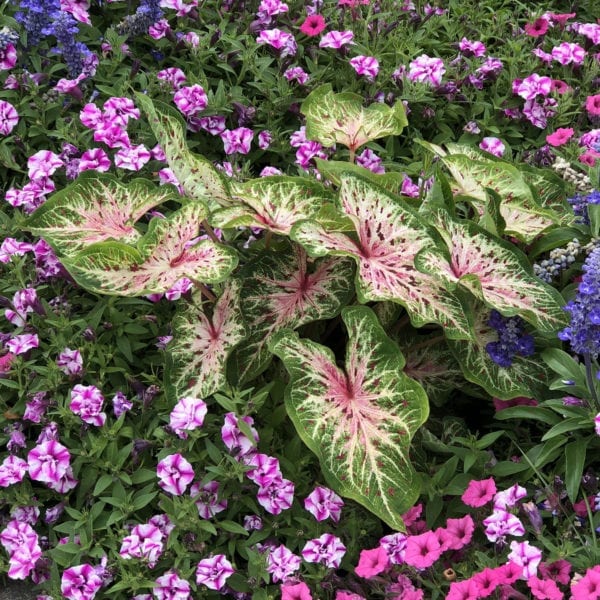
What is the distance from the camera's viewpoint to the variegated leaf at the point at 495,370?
9.39 ft

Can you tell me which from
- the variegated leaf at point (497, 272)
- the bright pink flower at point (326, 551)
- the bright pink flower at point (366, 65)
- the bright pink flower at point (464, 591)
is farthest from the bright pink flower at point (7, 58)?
the bright pink flower at point (464, 591)

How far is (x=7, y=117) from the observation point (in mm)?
3725

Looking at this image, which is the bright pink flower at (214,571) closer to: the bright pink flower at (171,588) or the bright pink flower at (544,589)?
the bright pink flower at (171,588)

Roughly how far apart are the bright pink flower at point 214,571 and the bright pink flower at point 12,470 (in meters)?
0.64

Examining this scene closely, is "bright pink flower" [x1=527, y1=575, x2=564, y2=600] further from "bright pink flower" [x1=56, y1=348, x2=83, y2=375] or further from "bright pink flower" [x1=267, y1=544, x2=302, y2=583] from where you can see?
"bright pink flower" [x1=56, y1=348, x2=83, y2=375]

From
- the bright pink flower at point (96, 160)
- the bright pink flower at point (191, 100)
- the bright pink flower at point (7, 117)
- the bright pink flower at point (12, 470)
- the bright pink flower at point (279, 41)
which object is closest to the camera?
the bright pink flower at point (12, 470)

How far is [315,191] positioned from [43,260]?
1.06 m

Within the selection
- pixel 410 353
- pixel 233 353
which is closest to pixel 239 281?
pixel 233 353

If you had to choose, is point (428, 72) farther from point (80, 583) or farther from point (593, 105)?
point (80, 583)

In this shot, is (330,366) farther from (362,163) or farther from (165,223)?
(362,163)

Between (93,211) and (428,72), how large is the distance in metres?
1.82

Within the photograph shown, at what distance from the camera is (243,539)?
276 cm

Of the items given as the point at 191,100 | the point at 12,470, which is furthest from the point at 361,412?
the point at 191,100

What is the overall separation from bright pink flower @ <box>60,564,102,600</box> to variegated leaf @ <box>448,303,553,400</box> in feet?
4.21
